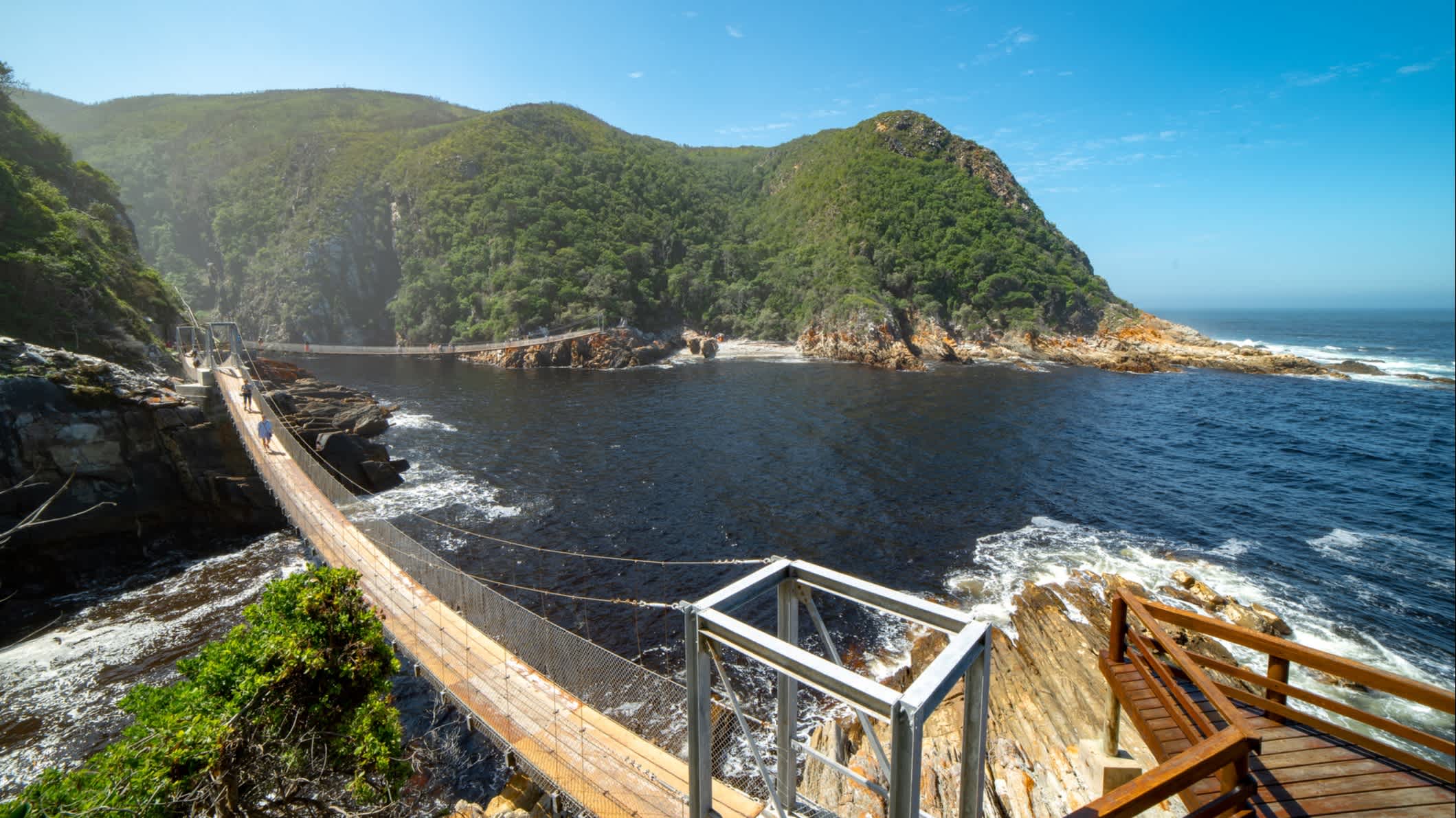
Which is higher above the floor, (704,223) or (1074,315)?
(704,223)

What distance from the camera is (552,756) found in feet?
29.8

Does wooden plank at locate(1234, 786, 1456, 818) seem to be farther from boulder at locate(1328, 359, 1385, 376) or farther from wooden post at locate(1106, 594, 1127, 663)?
boulder at locate(1328, 359, 1385, 376)

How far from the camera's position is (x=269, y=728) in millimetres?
7188

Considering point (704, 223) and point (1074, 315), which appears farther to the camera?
point (704, 223)

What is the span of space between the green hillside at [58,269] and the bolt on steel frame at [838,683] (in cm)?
2931

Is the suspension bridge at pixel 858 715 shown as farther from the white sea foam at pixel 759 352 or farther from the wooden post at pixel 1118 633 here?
the white sea foam at pixel 759 352

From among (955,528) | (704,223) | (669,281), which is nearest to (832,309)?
(669,281)

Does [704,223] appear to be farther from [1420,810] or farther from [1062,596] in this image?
[1420,810]

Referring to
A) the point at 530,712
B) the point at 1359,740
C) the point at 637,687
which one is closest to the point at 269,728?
the point at 530,712

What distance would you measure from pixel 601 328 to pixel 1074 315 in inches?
1973

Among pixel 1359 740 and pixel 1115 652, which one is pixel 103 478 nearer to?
pixel 1115 652

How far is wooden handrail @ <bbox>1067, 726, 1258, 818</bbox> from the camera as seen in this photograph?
3.19 m

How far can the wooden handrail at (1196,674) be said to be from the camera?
3857mm

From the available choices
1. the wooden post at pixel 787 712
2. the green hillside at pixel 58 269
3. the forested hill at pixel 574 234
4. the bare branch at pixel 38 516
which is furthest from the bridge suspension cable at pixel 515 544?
the forested hill at pixel 574 234
